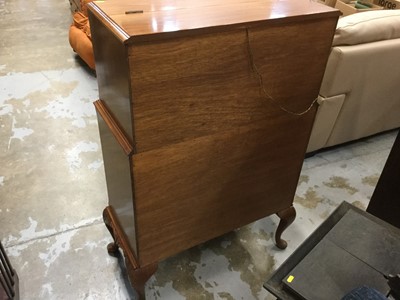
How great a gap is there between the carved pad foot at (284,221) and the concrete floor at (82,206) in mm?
38

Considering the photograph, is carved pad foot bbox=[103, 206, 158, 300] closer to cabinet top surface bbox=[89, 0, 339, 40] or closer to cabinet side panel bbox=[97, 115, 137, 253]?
cabinet side panel bbox=[97, 115, 137, 253]

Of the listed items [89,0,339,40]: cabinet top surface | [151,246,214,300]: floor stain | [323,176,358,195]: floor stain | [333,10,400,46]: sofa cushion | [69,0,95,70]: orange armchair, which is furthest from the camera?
[69,0,95,70]: orange armchair

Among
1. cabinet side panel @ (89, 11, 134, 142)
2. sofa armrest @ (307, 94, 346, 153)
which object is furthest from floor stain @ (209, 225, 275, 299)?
cabinet side panel @ (89, 11, 134, 142)

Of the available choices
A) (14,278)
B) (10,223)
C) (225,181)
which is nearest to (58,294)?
(14,278)

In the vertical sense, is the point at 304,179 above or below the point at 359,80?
below

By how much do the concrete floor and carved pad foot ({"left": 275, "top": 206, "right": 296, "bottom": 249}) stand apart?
0.04 m

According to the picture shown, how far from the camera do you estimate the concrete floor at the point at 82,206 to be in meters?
1.46

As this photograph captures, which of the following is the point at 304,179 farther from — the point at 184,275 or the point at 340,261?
the point at 340,261

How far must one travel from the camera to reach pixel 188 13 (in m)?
0.93

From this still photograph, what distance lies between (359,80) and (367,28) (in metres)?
0.27

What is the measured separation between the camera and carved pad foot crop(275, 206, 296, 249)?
1449 mm

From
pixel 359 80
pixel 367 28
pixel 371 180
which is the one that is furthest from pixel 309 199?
pixel 367 28

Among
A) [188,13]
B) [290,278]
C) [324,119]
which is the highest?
[188,13]

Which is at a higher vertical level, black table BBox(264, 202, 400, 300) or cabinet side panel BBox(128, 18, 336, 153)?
cabinet side panel BBox(128, 18, 336, 153)
